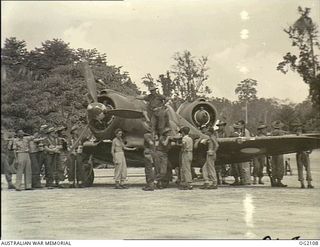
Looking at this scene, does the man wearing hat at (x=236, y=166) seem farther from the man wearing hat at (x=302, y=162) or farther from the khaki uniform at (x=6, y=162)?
the khaki uniform at (x=6, y=162)

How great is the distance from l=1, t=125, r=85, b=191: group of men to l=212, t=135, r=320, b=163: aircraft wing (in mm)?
2124

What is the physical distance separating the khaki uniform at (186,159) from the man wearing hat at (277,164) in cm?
119

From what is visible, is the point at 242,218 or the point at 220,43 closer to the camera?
the point at 242,218

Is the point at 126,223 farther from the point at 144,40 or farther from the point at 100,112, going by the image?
the point at 100,112

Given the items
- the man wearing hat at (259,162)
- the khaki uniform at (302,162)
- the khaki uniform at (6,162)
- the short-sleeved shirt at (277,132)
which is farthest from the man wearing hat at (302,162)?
the khaki uniform at (6,162)

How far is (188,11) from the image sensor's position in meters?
6.39

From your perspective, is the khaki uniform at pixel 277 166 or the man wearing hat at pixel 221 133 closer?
the khaki uniform at pixel 277 166

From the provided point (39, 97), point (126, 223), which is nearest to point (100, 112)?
point (39, 97)

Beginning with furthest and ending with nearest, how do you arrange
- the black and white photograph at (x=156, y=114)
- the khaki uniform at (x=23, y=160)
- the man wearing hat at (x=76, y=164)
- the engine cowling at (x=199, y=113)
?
the engine cowling at (x=199, y=113) → the man wearing hat at (x=76, y=164) → the khaki uniform at (x=23, y=160) → the black and white photograph at (x=156, y=114)

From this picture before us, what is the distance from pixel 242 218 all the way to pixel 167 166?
244 cm

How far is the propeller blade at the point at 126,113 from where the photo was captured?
827 centimetres

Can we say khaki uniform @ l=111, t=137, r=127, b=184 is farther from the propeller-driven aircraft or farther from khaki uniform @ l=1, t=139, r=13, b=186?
khaki uniform @ l=1, t=139, r=13, b=186

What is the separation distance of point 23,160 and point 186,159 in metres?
2.19

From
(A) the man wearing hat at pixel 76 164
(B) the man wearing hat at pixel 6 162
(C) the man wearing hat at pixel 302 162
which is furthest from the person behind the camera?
(A) the man wearing hat at pixel 76 164
